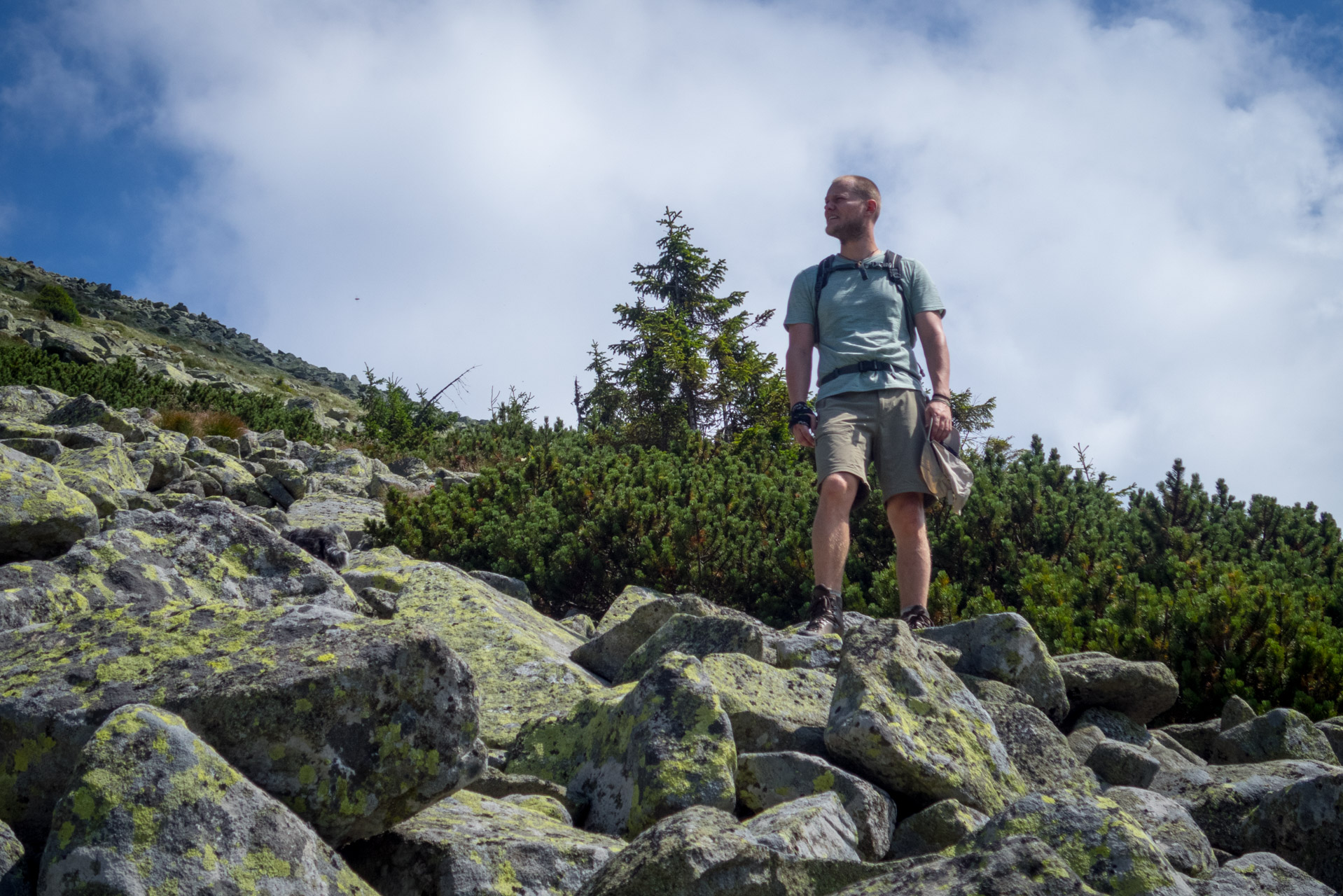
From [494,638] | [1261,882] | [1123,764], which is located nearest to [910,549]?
[1123,764]

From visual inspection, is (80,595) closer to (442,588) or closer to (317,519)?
(442,588)

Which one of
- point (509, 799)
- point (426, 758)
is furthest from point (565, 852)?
point (509, 799)

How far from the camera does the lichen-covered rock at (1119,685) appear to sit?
4.42 meters

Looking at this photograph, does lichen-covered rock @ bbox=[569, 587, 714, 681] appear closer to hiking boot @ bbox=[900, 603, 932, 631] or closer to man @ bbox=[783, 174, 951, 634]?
man @ bbox=[783, 174, 951, 634]

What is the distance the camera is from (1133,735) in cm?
439

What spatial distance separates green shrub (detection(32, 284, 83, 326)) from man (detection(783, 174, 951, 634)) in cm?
4880

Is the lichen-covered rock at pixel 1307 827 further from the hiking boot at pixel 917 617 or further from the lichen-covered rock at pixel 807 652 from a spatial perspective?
the hiking boot at pixel 917 617

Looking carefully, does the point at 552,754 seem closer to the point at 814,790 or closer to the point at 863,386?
the point at 814,790

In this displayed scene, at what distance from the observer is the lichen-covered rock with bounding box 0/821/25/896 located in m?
1.88

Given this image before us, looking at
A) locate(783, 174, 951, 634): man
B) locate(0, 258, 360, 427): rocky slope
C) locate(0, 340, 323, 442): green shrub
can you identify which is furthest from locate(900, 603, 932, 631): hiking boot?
locate(0, 258, 360, 427): rocky slope

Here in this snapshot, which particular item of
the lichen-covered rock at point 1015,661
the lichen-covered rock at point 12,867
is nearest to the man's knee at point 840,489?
the lichen-covered rock at point 1015,661

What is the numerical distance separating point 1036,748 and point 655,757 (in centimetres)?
180

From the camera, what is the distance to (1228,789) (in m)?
3.19

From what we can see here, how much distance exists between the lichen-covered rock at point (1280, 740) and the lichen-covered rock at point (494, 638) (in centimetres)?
309
